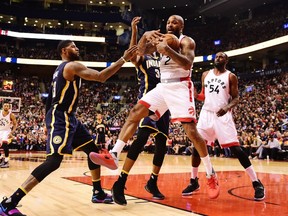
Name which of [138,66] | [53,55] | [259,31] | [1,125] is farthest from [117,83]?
[138,66]

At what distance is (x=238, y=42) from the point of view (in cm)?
3105

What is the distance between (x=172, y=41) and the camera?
12.1ft

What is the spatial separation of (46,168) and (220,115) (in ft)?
7.22

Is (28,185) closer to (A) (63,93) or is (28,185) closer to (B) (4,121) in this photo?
(A) (63,93)

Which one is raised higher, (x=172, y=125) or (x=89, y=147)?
(x=89, y=147)

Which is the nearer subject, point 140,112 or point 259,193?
point 140,112

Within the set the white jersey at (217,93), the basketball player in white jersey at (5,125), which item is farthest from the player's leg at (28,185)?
the basketball player in white jersey at (5,125)

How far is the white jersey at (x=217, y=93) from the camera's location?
459cm

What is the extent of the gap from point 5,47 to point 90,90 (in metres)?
10.3

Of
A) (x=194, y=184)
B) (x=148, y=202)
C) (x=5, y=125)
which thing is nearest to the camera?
(x=148, y=202)

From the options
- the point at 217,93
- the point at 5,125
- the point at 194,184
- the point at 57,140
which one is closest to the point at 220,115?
the point at 217,93

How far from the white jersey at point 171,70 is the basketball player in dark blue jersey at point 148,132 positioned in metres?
0.43

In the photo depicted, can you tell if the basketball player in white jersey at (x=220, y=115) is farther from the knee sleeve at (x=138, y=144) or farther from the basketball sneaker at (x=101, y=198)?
the basketball sneaker at (x=101, y=198)

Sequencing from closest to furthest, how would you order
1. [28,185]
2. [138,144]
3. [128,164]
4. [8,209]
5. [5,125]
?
[8,209] < [28,185] < [128,164] < [138,144] < [5,125]
